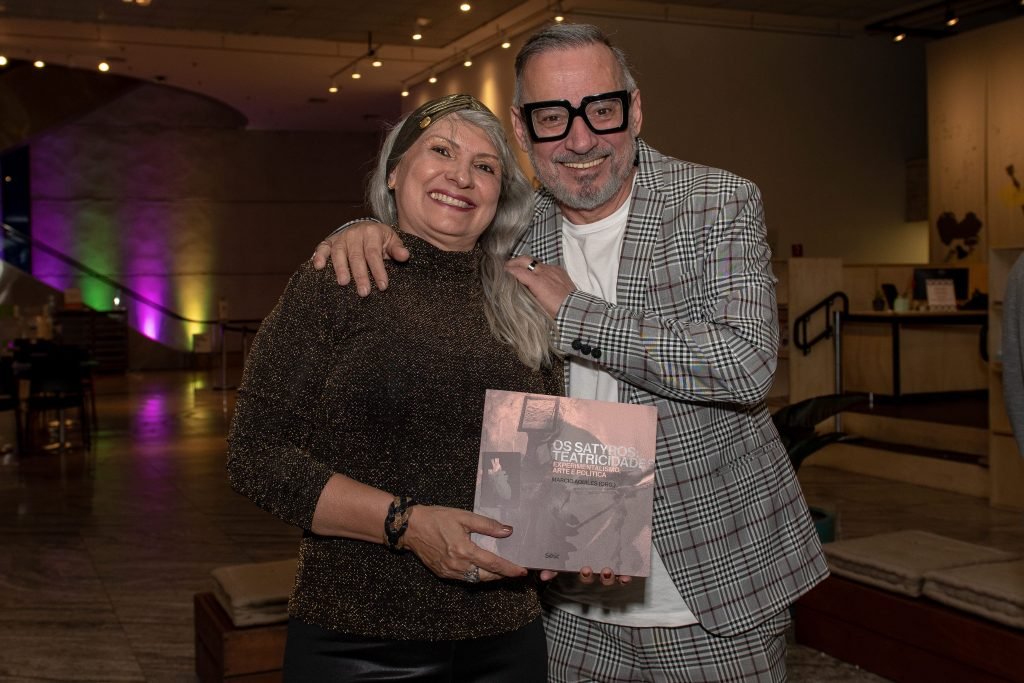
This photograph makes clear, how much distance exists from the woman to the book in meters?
0.05

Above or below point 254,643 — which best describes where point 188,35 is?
above

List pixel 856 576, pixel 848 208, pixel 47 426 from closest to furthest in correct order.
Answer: pixel 856 576 → pixel 47 426 → pixel 848 208

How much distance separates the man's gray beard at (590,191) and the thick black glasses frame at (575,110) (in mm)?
45

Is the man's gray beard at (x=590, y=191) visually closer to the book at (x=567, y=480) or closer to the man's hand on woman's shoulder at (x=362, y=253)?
the man's hand on woman's shoulder at (x=362, y=253)

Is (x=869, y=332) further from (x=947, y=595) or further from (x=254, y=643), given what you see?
(x=254, y=643)

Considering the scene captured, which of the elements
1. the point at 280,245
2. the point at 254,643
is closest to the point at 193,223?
the point at 280,245

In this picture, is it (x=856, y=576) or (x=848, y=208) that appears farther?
(x=848, y=208)

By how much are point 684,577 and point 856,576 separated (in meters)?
2.44

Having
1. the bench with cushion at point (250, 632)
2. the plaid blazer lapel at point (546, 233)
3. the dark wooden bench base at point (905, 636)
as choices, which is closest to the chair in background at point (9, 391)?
the bench with cushion at point (250, 632)

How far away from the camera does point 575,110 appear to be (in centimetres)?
192

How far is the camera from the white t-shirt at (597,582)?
197 centimetres

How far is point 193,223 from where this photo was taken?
21625 mm

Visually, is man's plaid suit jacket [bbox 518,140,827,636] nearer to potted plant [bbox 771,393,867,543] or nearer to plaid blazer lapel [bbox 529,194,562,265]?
plaid blazer lapel [bbox 529,194,562,265]

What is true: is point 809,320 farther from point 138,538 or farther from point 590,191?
point 590,191
